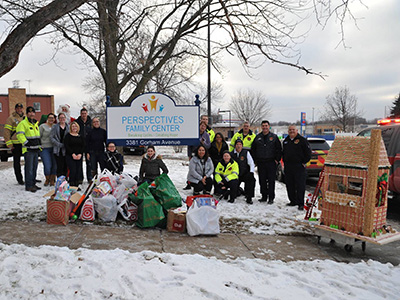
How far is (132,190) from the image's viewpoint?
600 cm

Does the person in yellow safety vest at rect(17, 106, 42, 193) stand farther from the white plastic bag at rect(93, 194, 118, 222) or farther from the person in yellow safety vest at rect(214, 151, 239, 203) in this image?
the person in yellow safety vest at rect(214, 151, 239, 203)

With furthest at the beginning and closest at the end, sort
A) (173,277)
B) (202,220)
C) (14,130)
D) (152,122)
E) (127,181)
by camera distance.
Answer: (14,130), (152,122), (127,181), (202,220), (173,277)

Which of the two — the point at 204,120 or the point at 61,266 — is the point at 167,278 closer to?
the point at 61,266

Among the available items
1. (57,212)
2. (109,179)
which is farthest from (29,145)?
(57,212)

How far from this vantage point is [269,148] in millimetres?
7406

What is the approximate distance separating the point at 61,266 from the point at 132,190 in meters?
2.51

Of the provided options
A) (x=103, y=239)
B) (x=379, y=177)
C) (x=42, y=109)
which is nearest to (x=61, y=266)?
(x=103, y=239)

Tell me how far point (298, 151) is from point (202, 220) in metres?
2.91

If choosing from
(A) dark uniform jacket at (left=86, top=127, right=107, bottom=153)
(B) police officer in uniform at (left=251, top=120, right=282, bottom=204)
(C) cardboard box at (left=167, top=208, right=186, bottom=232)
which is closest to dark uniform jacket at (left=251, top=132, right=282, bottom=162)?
(B) police officer in uniform at (left=251, top=120, right=282, bottom=204)

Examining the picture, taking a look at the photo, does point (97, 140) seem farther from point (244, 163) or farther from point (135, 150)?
point (135, 150)

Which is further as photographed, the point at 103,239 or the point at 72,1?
the point at 103,239

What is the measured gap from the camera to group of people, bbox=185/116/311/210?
7.00 metres

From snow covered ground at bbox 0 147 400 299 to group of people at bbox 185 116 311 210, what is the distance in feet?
9.90

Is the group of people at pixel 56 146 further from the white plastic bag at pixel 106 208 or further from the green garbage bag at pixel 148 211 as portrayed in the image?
the green garbage bag at pixel 148 211
